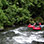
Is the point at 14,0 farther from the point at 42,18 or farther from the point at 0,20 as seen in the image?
the point at 42,18

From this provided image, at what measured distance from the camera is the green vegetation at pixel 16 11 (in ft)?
45.8

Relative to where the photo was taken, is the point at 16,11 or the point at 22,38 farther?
the point at 16,11

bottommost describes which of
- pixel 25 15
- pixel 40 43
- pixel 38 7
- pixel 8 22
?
pixel 40 43

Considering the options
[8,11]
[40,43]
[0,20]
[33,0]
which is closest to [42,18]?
[33,0]

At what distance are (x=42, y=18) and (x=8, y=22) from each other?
825cm

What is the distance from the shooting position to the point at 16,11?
15.3 m

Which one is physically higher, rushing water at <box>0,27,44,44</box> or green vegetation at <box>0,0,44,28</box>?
green vegetation at <box>0,0,44,28</box>

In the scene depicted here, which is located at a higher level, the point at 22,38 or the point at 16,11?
the point at 16,11

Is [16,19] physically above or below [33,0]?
below

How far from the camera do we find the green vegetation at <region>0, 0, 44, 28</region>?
549 inches

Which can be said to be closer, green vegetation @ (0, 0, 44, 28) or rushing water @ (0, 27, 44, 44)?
rushing water @ (0, 27, 44, 44)

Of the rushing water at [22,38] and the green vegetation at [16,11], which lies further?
the green vegetation at [16,11]

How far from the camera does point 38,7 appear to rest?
67.4 feet

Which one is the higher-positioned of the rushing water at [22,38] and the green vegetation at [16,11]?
the green vegetation at [16,11]
